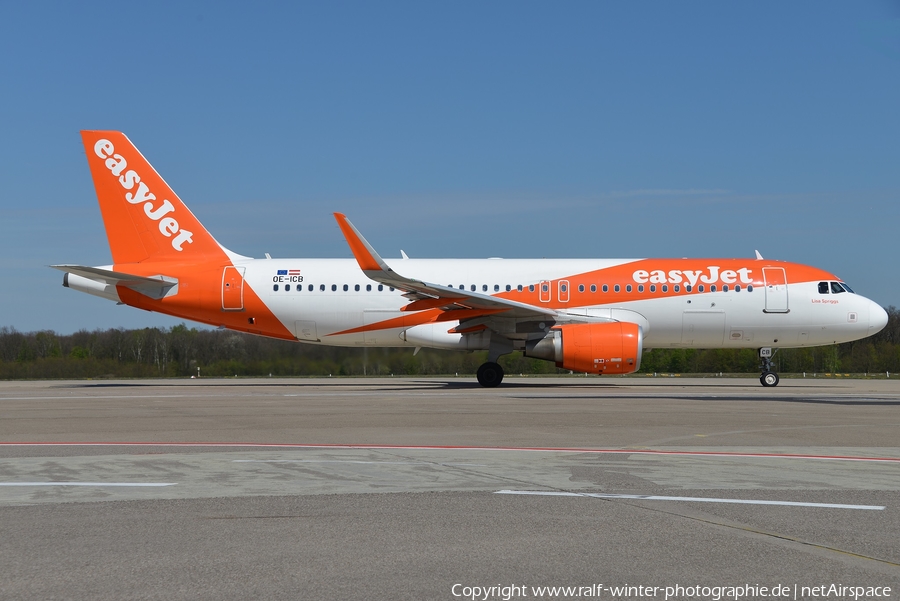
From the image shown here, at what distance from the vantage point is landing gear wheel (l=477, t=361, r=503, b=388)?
81.8 ft

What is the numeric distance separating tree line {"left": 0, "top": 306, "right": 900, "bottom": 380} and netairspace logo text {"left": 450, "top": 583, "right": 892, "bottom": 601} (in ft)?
75.8

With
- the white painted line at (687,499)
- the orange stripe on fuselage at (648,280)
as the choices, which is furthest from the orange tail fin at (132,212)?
the white painted line at (687,499)

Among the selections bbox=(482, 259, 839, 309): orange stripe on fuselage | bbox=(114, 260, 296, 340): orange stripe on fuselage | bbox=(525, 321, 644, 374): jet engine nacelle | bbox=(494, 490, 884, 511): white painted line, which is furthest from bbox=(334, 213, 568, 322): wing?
bbox=(494, 490, 884, 511): white painted line

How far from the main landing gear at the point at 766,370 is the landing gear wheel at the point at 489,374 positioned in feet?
26.2

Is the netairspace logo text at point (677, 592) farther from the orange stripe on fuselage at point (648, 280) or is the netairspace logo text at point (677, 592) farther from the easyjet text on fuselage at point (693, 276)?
the easyjet text on fuselage at point (693, 276)

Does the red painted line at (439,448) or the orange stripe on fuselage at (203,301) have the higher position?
the orange stripe on fuselage at (203,301)

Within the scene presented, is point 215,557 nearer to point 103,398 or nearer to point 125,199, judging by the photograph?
point 103,398

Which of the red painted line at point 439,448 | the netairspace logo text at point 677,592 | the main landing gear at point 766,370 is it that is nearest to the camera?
the netairspace logo text at point 677,592

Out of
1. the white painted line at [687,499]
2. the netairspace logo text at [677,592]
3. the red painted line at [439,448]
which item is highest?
the red painted line at [439,448]

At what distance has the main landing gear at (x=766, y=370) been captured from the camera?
1011 inches

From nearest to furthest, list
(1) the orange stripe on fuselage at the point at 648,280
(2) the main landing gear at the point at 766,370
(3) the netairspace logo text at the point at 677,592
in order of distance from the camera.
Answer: (3) the netairspace logo text at the point at 677,592
(1) the orange stripe on fuselage at the point at 648,280
(2) the main landing gear at the point at 766,370

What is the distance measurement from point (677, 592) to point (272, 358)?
26.7 metres

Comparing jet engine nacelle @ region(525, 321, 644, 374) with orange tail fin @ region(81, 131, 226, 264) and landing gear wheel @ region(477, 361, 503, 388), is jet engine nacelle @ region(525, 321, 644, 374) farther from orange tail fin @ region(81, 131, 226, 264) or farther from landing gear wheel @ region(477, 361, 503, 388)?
orange tail fin @ region(81, 131, 226, 264)

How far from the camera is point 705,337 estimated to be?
84.6ft
